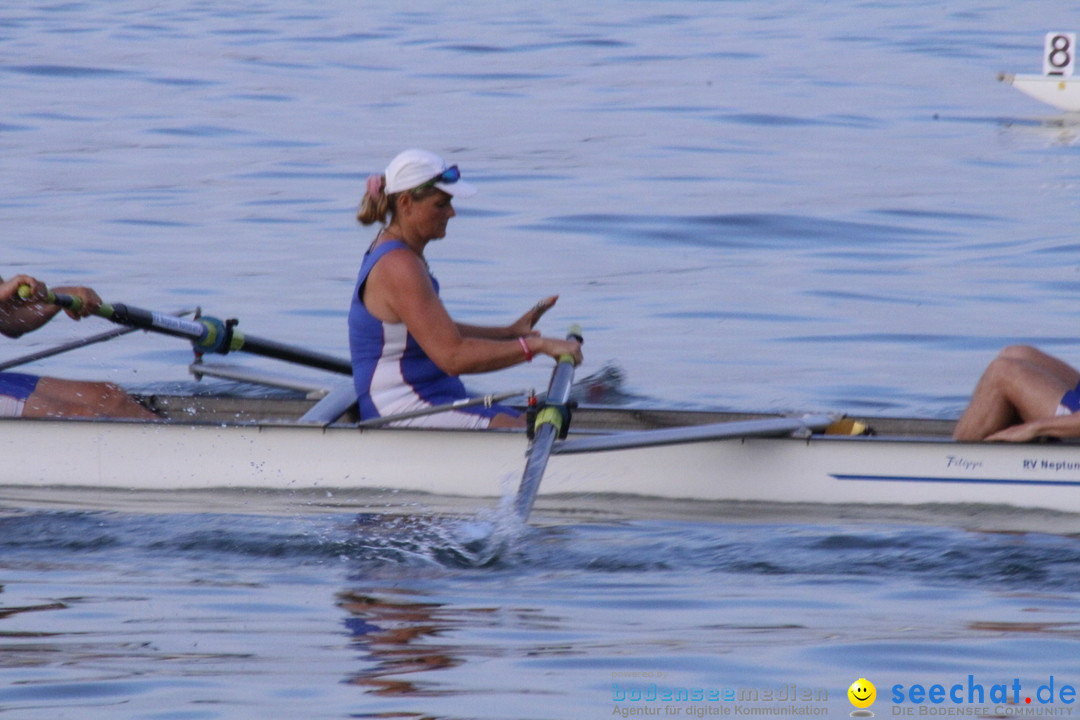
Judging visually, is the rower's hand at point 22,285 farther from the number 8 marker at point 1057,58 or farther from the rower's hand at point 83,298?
the number 8 marker at point 1057,58

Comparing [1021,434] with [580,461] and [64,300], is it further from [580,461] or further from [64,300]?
[64,300]

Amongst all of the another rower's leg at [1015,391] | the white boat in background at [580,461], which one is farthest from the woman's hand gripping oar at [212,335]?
the another rower's leg at [1015,391]

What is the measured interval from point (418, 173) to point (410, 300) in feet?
1.62

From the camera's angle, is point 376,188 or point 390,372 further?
point 390,372

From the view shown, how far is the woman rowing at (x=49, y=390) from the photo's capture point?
7.21 m

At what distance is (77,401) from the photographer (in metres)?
7.38

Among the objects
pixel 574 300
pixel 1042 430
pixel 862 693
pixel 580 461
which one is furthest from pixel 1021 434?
pixel 574 300

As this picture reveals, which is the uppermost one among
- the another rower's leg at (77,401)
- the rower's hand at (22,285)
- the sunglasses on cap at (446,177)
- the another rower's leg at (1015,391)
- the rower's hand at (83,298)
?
the sunglasses on cap at (446,177)

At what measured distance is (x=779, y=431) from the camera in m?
6.78

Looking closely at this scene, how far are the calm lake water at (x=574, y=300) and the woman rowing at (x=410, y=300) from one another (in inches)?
25.4

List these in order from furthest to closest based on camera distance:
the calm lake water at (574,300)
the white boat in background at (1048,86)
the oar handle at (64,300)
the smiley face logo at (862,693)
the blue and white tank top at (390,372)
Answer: the white boat in background at (1048,86) → the oar handle at (64,300) → the blue and white tank top at (390,372) → the calm lake water at (574,300) → the smiley face logo at (862,693)

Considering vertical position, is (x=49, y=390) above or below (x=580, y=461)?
above

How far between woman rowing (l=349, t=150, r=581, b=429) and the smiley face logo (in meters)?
2.17

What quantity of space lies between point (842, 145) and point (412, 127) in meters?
5.52
